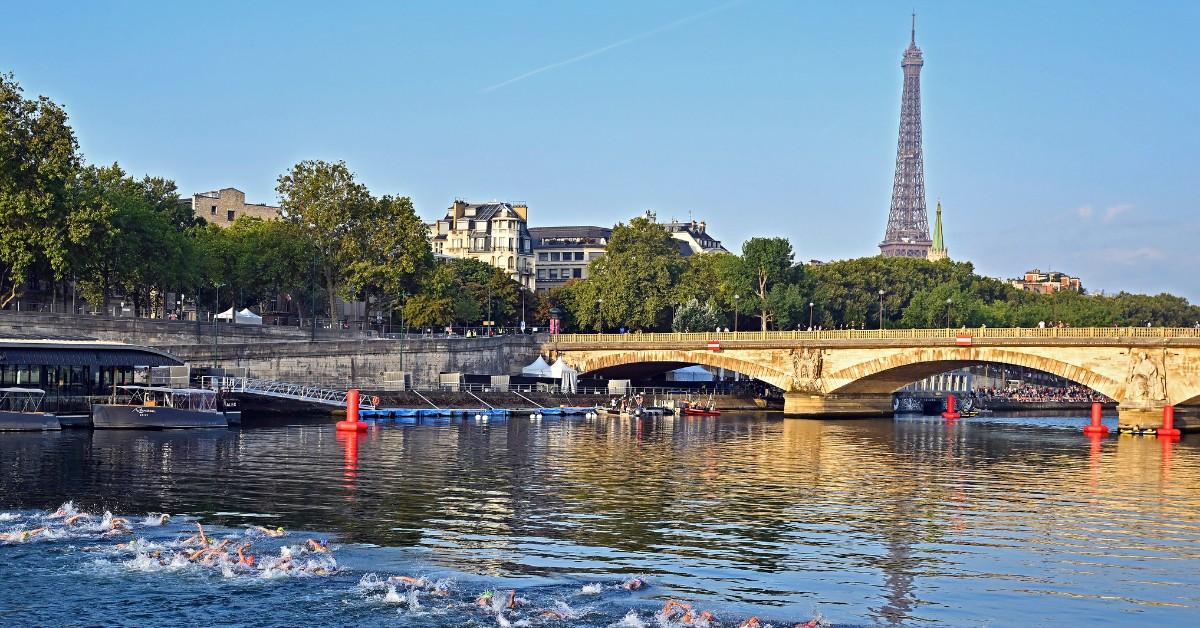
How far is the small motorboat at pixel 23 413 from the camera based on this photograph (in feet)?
243

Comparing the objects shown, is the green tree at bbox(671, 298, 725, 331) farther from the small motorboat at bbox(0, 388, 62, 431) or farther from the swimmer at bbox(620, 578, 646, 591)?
the swimmer at bbox(620, 578, 646, 591)

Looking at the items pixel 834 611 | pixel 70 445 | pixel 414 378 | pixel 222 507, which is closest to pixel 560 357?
pixel 414 378

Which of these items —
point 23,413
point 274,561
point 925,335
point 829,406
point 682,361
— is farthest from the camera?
point 682,361

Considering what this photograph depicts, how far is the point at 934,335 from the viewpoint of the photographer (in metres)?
111

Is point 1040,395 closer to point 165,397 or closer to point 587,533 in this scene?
point 165,397

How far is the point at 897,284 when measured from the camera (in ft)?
641

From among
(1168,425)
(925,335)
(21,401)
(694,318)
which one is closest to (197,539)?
A: (21,401)

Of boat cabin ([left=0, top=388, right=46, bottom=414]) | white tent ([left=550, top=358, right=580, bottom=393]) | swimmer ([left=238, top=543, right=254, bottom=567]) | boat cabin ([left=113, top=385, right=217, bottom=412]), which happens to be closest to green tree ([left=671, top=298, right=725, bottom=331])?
white tent ([left=550, top=358, right=580, bottom=393])

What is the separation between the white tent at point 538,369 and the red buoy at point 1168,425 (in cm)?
5583

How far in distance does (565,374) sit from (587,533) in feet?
287

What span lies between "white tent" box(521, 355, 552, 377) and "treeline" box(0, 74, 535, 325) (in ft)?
47.7

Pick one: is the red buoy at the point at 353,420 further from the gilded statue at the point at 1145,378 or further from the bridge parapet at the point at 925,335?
the gilded statue at the point at 1145,378

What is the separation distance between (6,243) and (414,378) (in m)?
36.7

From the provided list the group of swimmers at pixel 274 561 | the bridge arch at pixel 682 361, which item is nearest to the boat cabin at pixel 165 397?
the group of swimmers at pixel 274 561
